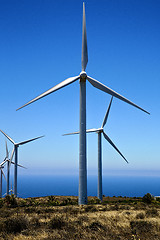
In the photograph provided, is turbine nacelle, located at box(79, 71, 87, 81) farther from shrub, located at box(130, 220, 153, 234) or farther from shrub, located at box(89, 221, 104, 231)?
shrub, located at box(89, 221, 104, 231)

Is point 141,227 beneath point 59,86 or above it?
beneath

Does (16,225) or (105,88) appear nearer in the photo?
(16,225)

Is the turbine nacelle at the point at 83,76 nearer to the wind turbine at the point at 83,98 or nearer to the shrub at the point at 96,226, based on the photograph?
the wind turbine at the point at 83,98

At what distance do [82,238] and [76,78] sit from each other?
27.5 meters

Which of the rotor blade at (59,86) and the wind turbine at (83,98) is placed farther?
the rotor blade at (59,86)

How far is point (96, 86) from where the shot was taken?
121ft

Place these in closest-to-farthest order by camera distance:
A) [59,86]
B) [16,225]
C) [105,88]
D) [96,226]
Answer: [96,226]
[16,225]
[59,86]
[105,88]

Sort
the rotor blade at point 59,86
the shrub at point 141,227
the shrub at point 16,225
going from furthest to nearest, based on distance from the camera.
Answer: the rotor blade at point 59,86 < the shrub at point 16,225 < the shrub at point 141,227

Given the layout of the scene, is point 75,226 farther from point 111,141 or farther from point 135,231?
point 111,141

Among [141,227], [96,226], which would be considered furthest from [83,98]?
[141,227]

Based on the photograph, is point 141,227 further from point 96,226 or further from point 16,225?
point 16,225

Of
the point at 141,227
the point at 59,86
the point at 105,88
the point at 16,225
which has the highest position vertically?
the point at 59,86

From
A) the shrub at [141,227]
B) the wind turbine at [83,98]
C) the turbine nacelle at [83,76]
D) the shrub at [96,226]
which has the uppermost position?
the turbine nacelle at [83,76]

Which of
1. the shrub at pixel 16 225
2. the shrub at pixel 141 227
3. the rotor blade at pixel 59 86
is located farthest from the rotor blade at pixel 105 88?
the shrub at pixel 16 225
